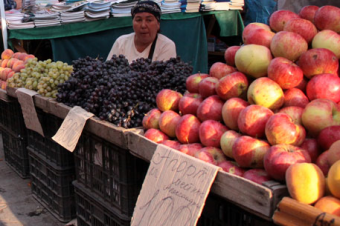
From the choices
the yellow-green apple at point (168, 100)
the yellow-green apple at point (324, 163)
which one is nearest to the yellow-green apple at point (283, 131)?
the yellow-green apple at point (324, 163)

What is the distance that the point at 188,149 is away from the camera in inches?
81.1

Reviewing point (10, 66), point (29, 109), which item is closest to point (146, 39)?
point (29, 109)

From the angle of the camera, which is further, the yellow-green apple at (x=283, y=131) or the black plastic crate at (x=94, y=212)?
the black plastic crate at (x=94, y=212)

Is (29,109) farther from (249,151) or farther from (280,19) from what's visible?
(249,151)

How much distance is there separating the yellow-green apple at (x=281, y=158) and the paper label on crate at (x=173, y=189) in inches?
8.9

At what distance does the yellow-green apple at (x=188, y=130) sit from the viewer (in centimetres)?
216

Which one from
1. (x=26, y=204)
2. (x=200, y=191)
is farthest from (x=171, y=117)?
(x=26, y=204)

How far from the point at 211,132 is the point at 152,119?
0.53 meters

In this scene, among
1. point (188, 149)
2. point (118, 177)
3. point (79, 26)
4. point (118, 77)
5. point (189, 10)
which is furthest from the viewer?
point (79, 26)

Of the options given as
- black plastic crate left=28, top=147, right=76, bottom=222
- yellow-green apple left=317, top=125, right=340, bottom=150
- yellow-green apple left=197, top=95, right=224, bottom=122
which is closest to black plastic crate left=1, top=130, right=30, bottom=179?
black plastic crate left=28, top=147, right=76, bottom=222

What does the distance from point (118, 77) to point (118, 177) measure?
78 centimetres

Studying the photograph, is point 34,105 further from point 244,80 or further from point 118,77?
point 244,80

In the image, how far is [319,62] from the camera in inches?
77.5

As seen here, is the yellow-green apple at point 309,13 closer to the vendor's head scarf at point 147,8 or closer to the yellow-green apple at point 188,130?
the yellow-green apple at point 188,130
